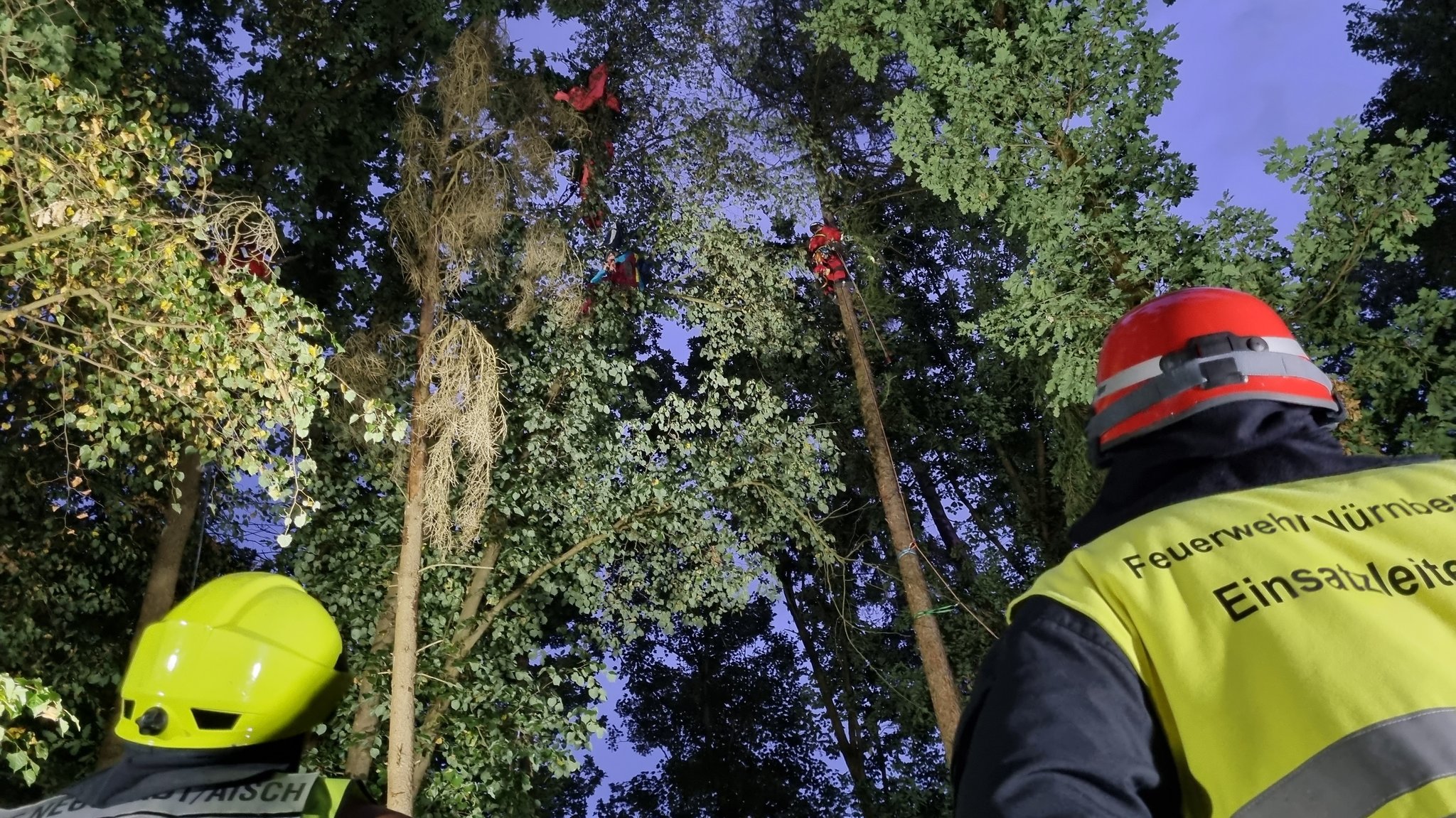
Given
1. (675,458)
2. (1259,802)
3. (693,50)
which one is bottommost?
(1259,802)

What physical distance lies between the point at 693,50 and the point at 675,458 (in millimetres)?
5532

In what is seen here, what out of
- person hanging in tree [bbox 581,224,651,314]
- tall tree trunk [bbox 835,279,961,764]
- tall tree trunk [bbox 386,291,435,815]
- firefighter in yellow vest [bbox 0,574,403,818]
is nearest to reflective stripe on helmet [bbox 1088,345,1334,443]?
firefighter in yellow vest [bbox 0,574,403,818]

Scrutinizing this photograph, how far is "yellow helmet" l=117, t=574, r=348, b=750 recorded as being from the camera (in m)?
1.92

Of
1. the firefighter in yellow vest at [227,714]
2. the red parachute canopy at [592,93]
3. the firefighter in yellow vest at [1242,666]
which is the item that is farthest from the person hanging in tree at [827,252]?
the firefighter in yellow vest at [1242,666]

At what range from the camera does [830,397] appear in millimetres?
14602

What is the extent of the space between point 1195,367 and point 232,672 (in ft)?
6.22

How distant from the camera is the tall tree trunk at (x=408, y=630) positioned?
23.7ft

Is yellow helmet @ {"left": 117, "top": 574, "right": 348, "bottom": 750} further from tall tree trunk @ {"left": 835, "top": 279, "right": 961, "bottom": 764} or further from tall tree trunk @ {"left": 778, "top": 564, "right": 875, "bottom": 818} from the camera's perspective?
tall tree trunk @ {"left": 778, "top": 564, "right": 875, "bottom": 818}

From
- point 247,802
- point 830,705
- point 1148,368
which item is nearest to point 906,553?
point 830,705

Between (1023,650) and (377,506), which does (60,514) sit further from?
(1023,650)

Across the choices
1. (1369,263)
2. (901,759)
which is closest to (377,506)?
(901,759)

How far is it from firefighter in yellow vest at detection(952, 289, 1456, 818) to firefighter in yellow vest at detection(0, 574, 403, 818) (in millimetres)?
1334

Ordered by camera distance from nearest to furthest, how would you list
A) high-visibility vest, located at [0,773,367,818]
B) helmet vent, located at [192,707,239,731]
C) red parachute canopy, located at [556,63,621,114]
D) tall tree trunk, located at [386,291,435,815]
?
high-visibility vest, located at [0,773,367,818] → helmet vent, located at [192,707,239,731] → tall tree trunk, located at [386,291,435,815] → red parachute canopy, located at [556,63,621,114]

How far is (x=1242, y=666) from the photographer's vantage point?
96 centimetres
